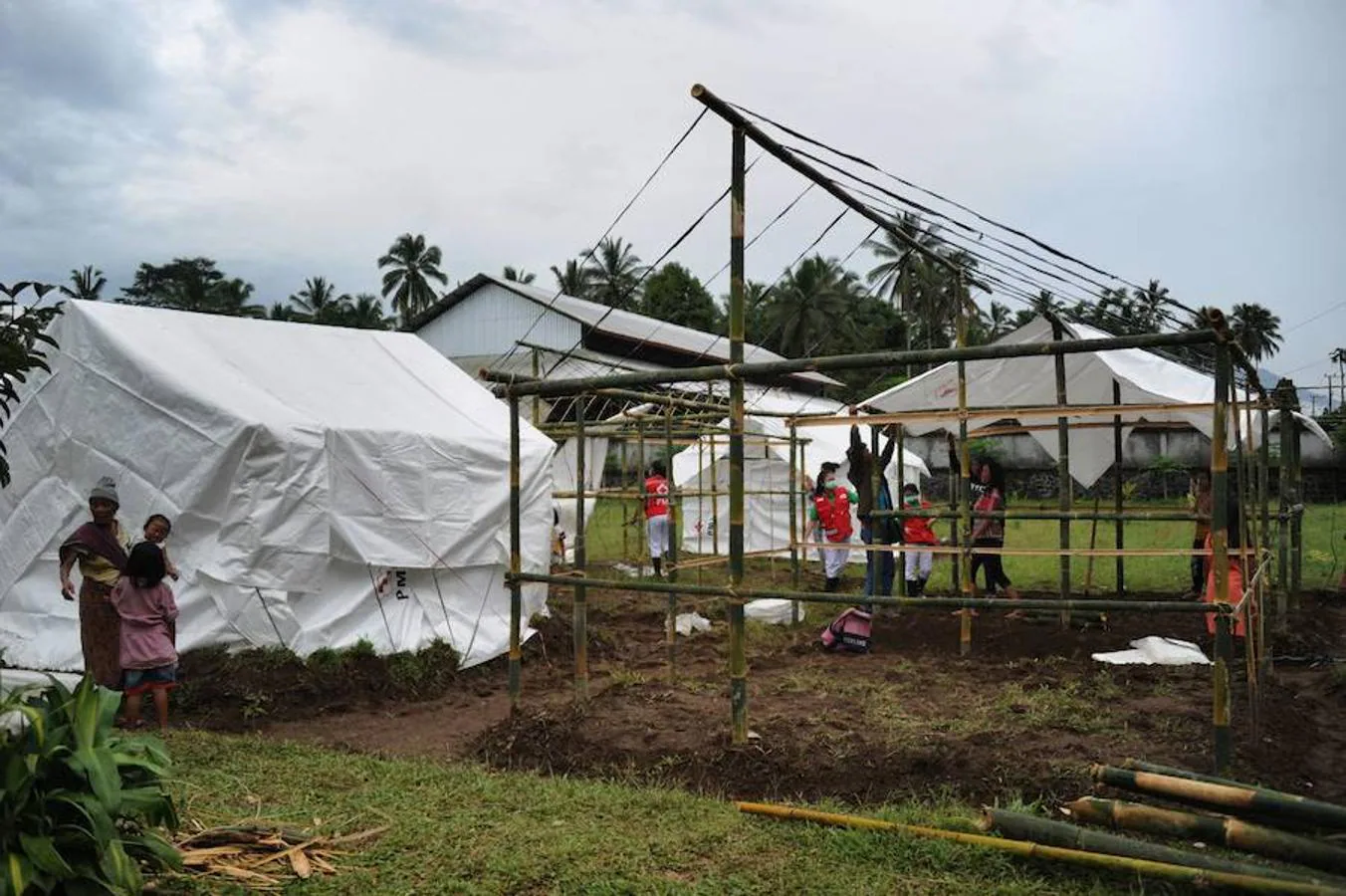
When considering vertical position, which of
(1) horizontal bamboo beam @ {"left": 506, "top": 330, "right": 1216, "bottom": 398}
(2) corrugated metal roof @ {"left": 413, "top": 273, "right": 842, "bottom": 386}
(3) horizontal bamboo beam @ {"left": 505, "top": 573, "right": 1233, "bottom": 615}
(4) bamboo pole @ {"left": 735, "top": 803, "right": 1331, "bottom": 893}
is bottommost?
(4) bamboo pole @ {"left": 735, "top": 803, "right": 1331, "bottom": 893}

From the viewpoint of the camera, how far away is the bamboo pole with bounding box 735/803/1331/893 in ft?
11.4

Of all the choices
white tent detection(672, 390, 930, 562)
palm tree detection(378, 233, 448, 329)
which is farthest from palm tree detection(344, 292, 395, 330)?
white tent detection(672, 390, 930, 562)

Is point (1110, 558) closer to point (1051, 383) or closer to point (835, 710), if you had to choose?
point (1051, 383)

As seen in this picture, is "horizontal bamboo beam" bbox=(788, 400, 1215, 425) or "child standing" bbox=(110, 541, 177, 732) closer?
"child standing" bbox=(110, 541, 177, 732)

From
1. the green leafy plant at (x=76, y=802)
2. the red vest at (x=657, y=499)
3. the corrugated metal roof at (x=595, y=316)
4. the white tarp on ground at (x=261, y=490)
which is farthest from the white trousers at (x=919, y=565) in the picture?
the corrugated metal roof at (x=595, y=316)

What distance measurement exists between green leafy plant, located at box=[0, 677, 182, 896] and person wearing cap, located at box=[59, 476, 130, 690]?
3112 mm

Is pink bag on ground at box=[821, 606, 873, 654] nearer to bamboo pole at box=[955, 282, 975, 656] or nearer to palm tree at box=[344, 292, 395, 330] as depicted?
bamboo pole at box=[955, 282, 975, 656]

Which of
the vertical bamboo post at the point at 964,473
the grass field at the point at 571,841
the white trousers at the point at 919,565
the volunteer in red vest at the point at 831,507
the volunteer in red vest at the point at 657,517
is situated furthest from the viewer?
the volunteer in red vest at the point at 657,517

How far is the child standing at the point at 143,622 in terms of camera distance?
6691mm

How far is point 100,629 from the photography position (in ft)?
22.6

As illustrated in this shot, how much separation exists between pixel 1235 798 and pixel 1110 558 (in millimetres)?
13785

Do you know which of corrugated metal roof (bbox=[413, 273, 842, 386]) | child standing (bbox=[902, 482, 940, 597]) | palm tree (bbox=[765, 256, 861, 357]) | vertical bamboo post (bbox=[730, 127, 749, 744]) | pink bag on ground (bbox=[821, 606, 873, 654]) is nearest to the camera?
vertical bamboo post (bbox=[730, 127, 749, 744])

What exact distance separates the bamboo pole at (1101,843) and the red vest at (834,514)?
7872 millimetres

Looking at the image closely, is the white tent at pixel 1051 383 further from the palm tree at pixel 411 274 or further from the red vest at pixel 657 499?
the palm tree at pixel 411 274
